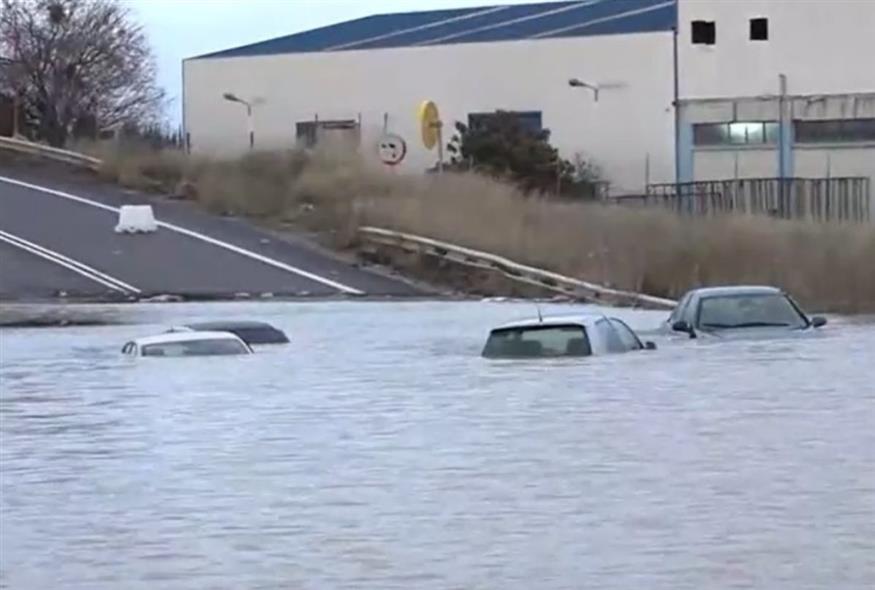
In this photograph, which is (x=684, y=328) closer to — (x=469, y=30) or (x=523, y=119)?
(x=523, y=119)

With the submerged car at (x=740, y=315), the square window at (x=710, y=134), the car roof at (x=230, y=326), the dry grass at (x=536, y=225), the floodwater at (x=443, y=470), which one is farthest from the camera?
the square window at (x=710, y=134)

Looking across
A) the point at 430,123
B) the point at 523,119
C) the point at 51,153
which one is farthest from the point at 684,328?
the point at 523,119

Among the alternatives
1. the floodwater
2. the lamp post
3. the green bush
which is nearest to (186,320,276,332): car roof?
the floodwater

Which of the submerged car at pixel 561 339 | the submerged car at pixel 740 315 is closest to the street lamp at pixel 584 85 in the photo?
the submerged car at pixel 740 315

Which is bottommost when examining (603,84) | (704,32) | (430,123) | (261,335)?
(261,335)

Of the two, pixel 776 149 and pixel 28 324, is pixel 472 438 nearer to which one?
pixel 28 324

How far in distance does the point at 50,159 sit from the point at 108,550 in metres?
45.6

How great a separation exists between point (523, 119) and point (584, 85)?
226cm

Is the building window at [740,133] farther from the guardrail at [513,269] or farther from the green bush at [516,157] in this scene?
the guardrail at [513,269]

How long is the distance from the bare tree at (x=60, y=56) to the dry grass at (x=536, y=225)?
104 feet

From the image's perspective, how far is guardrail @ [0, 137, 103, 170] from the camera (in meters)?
57.4

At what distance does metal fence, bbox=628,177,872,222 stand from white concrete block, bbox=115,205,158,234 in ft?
54.5

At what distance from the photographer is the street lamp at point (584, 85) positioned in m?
74.0

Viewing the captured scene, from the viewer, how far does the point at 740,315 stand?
96.1 feet
